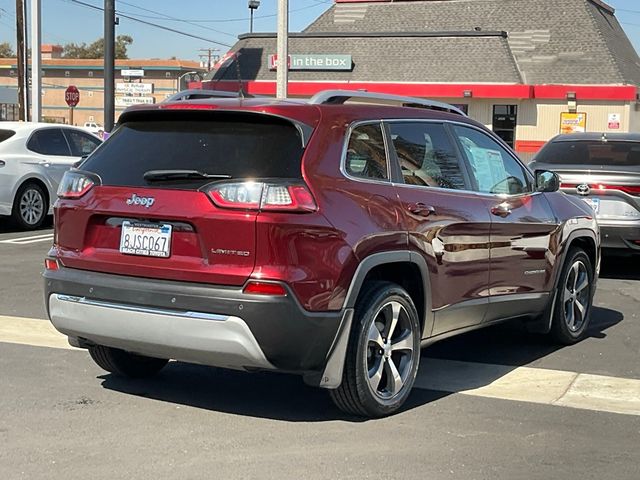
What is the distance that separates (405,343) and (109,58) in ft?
52.8

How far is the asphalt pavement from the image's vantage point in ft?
13.7

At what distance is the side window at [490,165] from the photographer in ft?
19.3

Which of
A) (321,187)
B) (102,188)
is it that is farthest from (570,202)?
(102,188)

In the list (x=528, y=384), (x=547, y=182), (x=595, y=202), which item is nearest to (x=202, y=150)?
(x=528, y=384)

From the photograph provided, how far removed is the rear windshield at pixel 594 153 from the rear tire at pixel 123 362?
6111 millimetres

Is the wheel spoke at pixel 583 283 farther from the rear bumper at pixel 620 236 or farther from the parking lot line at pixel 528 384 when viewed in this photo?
the rear bumper at pixel 620 236

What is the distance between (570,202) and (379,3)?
124 feet

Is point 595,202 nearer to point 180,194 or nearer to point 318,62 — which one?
point 180,194

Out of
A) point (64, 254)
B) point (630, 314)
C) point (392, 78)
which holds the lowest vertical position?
point (630, 314)

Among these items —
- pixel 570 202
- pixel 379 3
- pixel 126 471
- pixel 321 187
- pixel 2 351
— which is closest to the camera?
pixel 126 471

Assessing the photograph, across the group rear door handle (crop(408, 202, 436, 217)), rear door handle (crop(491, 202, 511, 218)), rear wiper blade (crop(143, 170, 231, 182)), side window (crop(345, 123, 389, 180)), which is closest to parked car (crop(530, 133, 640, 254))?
rear door handle (crop(491, 202, 511, 218))

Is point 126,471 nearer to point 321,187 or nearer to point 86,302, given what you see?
point 86,302

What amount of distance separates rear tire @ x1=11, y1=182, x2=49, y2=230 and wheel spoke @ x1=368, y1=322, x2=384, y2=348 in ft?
32.0

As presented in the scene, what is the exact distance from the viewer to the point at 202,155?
4.68 m
